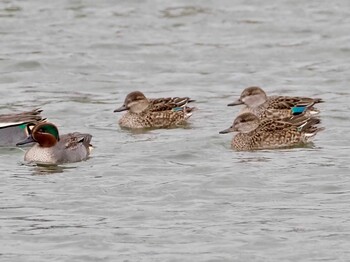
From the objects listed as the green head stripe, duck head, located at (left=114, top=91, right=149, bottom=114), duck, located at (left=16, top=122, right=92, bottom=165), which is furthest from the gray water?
the green head stripe

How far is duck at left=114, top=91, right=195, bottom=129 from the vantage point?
57.8ft

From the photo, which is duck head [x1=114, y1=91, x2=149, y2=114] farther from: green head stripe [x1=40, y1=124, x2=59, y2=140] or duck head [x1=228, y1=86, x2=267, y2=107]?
green head stripe [x1=40, y1=124, x2=59, y2=140]

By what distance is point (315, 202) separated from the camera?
12969 mm

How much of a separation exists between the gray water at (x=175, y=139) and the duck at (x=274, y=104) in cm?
31

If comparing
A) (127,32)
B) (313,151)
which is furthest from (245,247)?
(127,32)

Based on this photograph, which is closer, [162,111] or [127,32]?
[162,111]

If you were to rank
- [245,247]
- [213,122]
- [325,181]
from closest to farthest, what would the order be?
[245,247] → [325,181] → [213,122]

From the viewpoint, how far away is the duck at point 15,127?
16094 millimetres

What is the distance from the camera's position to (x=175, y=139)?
16547 millimetres

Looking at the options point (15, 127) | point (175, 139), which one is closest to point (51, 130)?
point (15, 127)

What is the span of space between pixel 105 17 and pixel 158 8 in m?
1.01

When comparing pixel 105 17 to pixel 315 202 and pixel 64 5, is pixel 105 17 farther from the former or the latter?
pixel 315 202

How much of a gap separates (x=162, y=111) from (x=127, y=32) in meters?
6.52

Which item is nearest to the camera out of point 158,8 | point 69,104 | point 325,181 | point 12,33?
point 325,181
